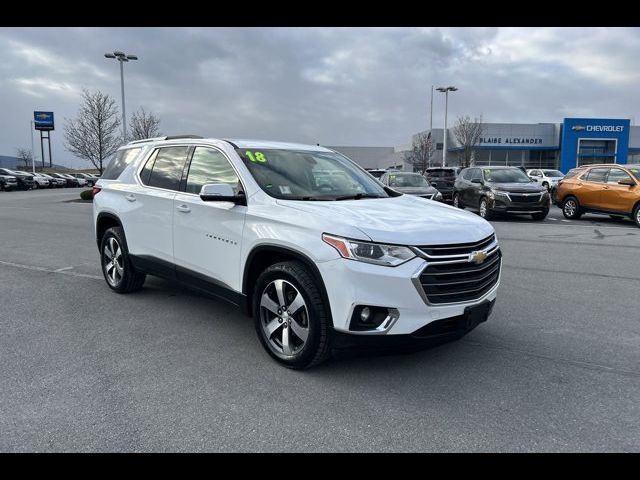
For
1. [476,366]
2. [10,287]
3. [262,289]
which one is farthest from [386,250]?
[10,287]

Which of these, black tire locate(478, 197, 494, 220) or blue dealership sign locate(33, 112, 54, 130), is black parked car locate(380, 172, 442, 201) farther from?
blue dealership sign locate(33, 112, 54, 130)

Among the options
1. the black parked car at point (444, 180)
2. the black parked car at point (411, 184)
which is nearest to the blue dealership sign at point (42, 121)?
the black parked car at point (444, 180)

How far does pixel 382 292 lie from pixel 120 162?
4393 millimetres

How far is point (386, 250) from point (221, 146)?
2.18 metres

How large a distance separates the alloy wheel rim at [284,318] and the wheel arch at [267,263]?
21cm

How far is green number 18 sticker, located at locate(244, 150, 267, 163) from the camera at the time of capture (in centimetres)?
458

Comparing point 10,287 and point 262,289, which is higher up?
point 262,289

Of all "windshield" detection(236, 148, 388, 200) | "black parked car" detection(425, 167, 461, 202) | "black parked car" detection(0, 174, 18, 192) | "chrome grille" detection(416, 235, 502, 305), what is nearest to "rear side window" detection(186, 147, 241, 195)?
"windshield" detection(236, 148, 388, 200)

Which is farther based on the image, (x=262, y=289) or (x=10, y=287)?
(x=10, y=287)

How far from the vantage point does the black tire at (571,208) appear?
51.1 ft

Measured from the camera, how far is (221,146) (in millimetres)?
4777
